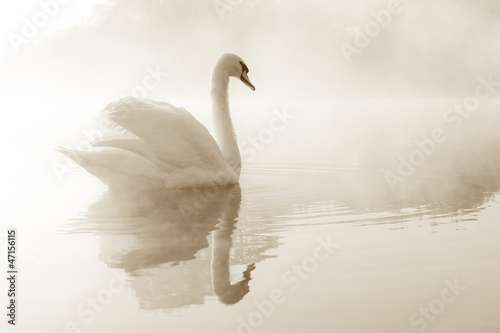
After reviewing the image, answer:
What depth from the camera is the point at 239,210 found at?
7883 mm

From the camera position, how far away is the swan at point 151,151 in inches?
340

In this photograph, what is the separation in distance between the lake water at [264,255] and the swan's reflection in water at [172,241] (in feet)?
0.05

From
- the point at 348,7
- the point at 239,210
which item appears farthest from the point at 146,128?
the point at 348,7

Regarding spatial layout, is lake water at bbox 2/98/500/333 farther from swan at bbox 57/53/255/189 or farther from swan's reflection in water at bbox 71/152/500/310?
swan at bbox 57/53/255/189

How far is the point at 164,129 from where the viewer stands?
8.72 metres

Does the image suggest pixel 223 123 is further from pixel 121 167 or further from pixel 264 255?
pixel 264 255

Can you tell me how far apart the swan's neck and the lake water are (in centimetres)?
36

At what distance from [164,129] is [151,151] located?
0.93 feet

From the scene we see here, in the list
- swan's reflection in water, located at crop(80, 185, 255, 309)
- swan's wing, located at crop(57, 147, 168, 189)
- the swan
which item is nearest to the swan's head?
the swan

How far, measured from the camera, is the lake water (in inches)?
182

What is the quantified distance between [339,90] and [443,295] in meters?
54.9

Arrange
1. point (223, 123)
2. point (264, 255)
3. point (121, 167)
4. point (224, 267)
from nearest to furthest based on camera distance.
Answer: point (224, 267), point (264, 255), point (121, 167), point (223, 123)

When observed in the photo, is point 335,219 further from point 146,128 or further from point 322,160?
point 322,160

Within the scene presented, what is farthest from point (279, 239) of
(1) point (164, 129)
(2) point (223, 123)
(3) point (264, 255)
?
(2) point (223, 123)
